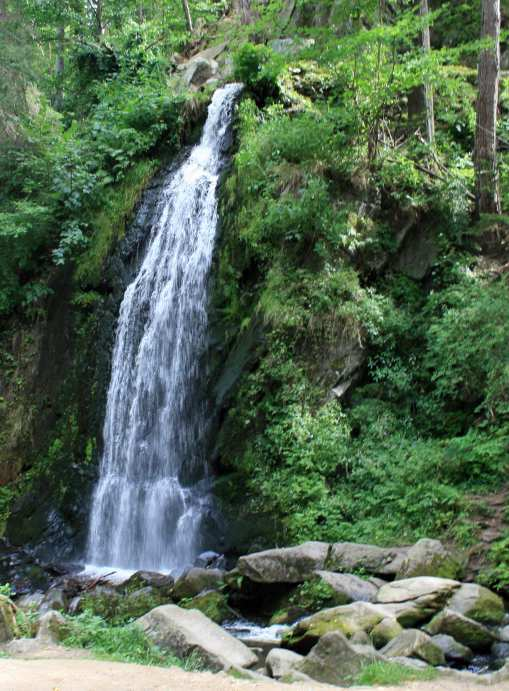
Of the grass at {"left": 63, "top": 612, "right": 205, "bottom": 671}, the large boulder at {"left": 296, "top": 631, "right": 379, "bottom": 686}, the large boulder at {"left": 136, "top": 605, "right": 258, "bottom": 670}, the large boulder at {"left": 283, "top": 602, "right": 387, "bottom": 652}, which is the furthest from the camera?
the large boulder at {"left": 283, "top": 602, "right": 387, "bottom": 652}

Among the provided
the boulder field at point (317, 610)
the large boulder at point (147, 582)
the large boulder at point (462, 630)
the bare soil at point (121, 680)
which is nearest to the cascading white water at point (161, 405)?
the large boulder at point (147, 582)

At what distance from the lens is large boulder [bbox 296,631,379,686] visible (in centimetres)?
503

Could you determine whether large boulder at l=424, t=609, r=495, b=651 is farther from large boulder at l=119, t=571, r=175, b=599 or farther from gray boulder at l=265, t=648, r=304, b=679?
large boulder at l=119, t=571, r=175, b=599

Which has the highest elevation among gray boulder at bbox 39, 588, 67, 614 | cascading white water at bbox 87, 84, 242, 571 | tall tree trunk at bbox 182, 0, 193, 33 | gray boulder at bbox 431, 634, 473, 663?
tall tree trunk at bbox 182, 0, 193, 33

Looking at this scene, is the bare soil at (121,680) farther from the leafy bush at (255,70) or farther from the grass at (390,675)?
the leafy bush at (255,70)

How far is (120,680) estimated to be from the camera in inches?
170

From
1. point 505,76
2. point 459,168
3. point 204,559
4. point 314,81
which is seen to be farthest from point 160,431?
point 505,76

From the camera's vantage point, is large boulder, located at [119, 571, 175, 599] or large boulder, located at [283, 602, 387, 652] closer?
large boulder, located at [283, 602, 387, 652]

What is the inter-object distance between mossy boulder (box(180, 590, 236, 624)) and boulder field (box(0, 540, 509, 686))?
11mm

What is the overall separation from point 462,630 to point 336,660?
136 cm

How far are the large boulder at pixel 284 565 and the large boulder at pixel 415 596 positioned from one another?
973mm

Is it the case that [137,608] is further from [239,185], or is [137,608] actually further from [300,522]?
[239,185]

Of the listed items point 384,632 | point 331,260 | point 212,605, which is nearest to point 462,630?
point 384,632

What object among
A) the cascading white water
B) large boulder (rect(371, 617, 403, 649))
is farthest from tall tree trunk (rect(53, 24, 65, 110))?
large boulder (rect(371, 617, 403, 649))
